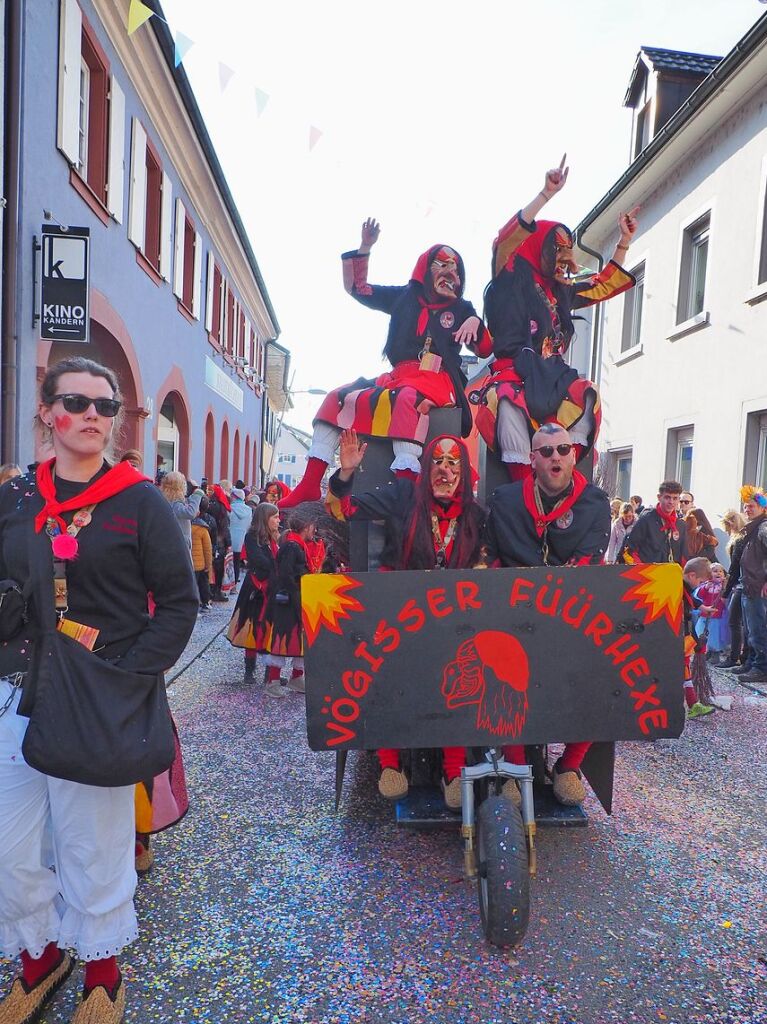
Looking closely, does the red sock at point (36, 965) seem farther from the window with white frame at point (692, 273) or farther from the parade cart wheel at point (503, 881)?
the window with white frame at point (692, 273)

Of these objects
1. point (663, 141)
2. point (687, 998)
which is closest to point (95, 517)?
point (687, 998)

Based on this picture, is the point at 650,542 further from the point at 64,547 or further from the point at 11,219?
the point at 11,219

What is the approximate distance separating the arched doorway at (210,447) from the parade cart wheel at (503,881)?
15.2 m

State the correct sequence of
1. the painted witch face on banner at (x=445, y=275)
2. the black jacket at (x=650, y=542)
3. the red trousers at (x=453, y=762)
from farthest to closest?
1. the black jacket at (x=650, y=542)
2. the painted witch face on banner at (x=445, y=275)
3. the red trousers at (x=453, y=762)

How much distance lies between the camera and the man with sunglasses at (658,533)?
575cm

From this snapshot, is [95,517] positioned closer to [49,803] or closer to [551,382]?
[49,803]

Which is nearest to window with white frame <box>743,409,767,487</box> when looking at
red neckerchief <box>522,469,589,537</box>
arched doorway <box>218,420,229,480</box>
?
red neckerchief <box>522,469,589,537</box>

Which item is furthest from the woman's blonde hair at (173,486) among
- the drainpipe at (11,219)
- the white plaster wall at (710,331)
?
the white plaster wall at (710,331)

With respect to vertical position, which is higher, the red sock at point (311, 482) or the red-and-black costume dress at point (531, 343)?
the red-and-black costume dress at point (531, 343)

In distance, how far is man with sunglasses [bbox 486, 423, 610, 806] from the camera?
3.15 metres

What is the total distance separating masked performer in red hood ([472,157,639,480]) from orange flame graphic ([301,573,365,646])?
1765 millimetres

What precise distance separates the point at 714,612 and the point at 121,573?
6.50m

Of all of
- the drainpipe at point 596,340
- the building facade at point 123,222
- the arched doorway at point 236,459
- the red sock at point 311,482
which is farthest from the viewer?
the arched doorway at point 236,459

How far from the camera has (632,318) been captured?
516 inches
